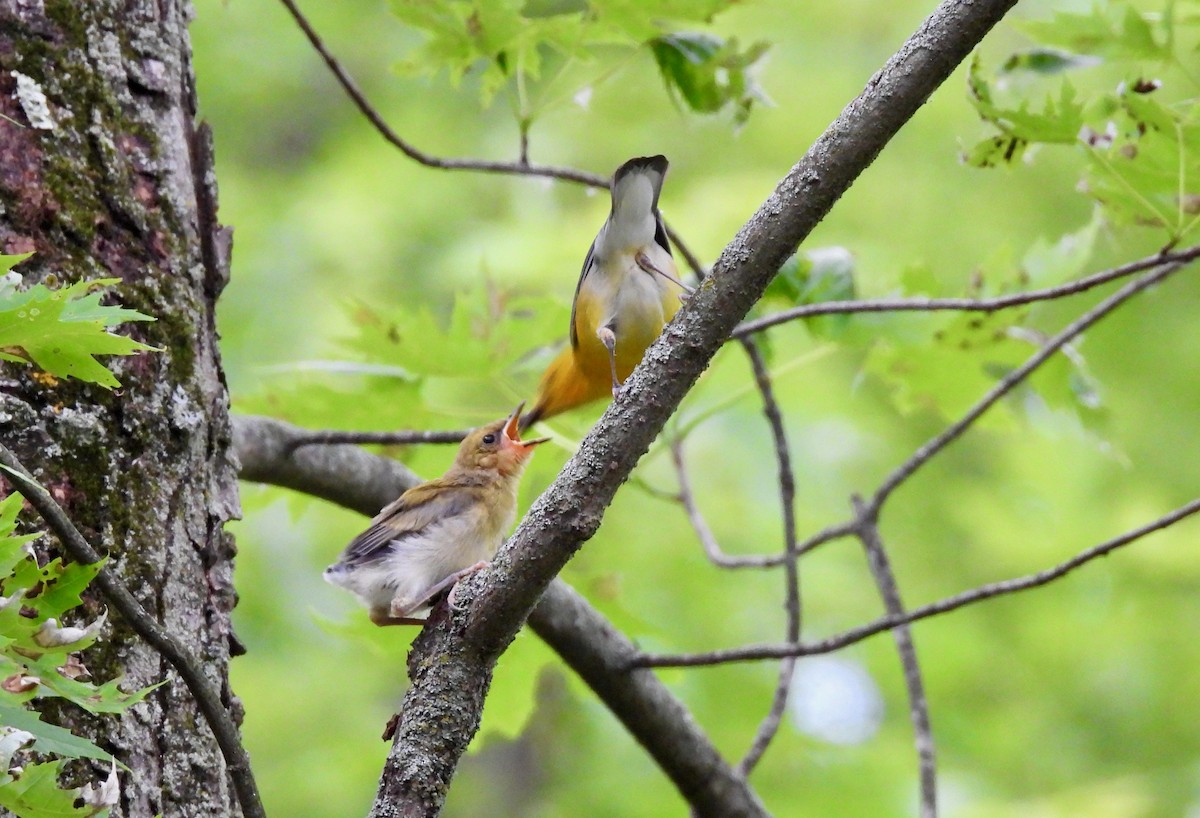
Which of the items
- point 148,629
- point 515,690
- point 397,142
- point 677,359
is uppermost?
point 397,142

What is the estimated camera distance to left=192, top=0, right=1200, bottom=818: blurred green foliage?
659cm

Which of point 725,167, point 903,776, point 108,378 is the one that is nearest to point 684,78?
point 108,378

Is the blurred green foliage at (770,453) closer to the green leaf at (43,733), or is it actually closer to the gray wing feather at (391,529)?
the gray wing feather at (391,529)

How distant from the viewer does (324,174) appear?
10500 mm

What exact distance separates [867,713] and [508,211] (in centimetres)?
514

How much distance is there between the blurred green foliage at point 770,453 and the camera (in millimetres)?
6586

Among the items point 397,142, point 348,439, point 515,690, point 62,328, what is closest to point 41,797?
point 62,328

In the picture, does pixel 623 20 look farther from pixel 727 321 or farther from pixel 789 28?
pixel 789 28

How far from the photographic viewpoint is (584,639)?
10.9ft

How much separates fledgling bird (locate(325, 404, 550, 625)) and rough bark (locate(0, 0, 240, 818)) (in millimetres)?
771

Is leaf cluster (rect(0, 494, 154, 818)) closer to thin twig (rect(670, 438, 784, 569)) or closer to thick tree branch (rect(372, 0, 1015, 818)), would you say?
thick tree branch (rect(372, 0, 1015, 818))

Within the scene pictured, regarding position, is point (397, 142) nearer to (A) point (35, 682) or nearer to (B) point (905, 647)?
(A) point (35, 682)

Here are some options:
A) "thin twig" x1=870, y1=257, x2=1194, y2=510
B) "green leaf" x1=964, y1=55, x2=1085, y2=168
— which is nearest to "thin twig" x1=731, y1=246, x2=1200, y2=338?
"green leaf" x1=964, y1=55, x2=1085, y2=168

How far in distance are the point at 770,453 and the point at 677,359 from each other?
6964mm
